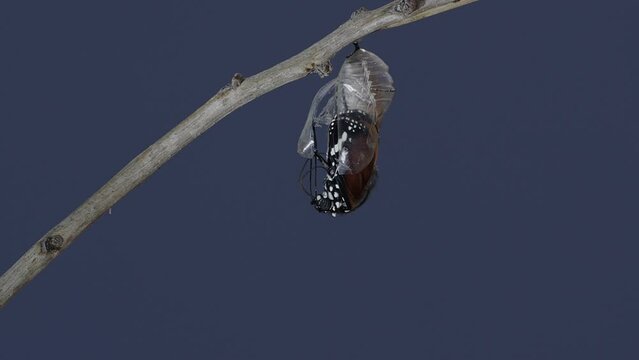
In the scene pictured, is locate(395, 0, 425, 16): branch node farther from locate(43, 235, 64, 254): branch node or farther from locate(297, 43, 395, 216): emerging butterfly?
locate(43, 235, 64, 254): branch node

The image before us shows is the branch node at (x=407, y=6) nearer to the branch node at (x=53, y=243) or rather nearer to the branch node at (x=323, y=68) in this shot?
the branch node at (x=323, y=68)

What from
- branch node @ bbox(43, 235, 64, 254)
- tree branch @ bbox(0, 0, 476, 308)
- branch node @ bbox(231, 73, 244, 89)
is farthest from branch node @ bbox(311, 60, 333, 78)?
branch node @ bbox(43, 235, 64, 254)

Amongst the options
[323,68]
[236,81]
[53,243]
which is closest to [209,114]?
[236,81]

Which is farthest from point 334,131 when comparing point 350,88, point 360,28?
point 360,28

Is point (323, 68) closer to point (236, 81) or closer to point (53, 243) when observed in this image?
point (236, 81)

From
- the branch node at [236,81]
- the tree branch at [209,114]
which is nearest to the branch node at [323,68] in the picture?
the tree branch at [209,114]

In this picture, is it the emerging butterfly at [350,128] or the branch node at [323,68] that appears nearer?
the branch node at [323,68]

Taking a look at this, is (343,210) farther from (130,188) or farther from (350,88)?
(130,188)
